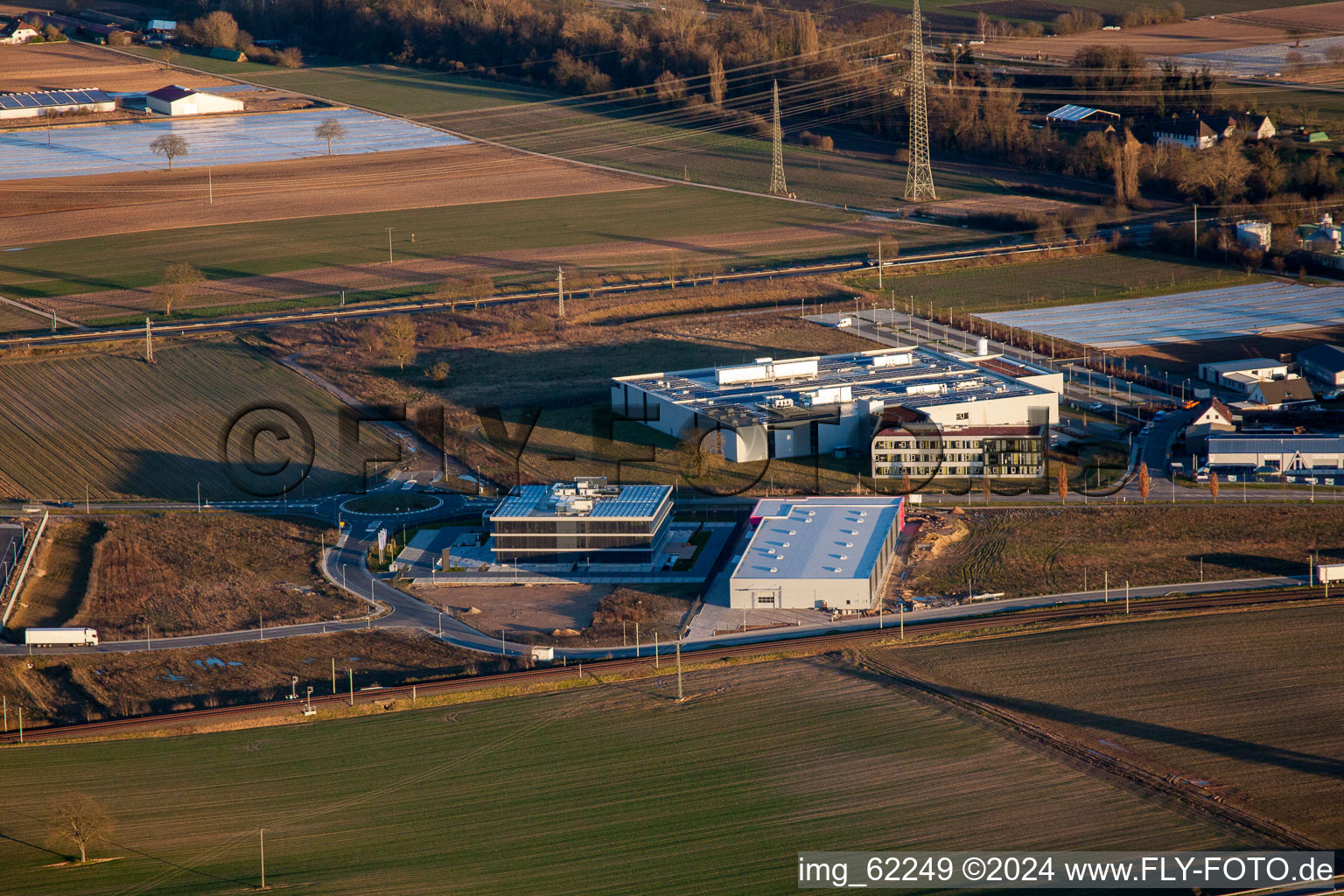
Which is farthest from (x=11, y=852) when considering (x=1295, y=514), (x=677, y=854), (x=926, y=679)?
(x=1295, y=514)

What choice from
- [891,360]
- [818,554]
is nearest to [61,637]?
[818,554]

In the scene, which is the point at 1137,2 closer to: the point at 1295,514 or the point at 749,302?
the point at 749,302

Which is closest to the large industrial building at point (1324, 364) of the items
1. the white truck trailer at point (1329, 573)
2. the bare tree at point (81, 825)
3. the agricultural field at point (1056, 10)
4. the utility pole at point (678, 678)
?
the white truck trailer at point (1329, 573)

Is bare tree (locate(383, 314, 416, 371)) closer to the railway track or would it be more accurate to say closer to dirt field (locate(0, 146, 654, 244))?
dirt field (locate(0, 146, 654, 244))

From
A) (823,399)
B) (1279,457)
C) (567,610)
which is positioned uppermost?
(823,399)

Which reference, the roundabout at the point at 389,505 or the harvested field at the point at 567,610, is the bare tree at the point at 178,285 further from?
the harvested field at the point at 567,610

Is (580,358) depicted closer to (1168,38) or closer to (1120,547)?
(1120,547)

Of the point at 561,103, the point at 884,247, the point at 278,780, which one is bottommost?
the point at 278,780
